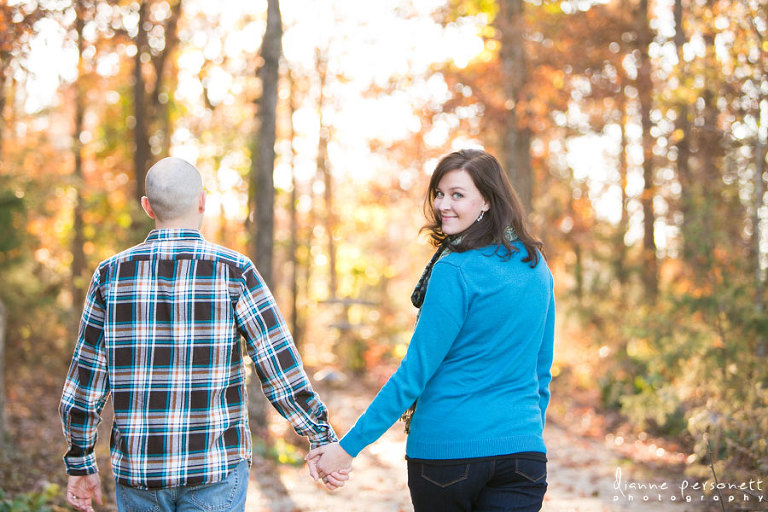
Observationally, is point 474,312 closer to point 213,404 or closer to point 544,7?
point 213,404

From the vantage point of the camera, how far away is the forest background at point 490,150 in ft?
26.2

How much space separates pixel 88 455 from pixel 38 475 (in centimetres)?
416

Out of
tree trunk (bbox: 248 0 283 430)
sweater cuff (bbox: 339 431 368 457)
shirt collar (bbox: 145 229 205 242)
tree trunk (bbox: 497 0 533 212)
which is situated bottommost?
sweater cuff (bbox: 339 431 368 457)

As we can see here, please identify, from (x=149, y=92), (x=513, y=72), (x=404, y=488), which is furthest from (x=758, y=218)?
(x=149, y=92)

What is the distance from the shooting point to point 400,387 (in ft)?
9.04

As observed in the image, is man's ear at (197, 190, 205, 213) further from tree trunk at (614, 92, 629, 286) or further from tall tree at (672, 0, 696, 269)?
tree trunk at (614, 92, 629, 286)

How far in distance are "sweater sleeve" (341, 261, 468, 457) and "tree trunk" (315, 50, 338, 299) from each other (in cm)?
1955

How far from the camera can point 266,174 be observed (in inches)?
420

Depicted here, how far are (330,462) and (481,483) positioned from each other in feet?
2.01

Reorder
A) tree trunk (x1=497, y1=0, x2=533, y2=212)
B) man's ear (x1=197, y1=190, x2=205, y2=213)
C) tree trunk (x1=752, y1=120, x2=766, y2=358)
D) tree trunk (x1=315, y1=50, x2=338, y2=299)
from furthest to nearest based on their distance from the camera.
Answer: tree trunk (x1=315, y1=50, x2=338, y2=299), tree trunk (x1=497, y1=0, x2=533, y2=212), tree trunk (x1=752, y1=120, x2=766, y2=358), man's ear (x1=197, y1=190, x2=205, y2=213)

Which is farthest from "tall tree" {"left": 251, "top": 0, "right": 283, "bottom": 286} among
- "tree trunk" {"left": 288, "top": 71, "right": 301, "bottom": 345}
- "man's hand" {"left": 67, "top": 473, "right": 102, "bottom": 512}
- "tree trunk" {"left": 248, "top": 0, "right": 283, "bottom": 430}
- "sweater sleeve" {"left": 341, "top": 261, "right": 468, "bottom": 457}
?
"tree trunk" {"left": 288, "top": 71, "right": 301, "bottom": 345}

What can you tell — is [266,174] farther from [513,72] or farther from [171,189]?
[171,189]

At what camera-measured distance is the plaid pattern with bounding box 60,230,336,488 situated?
269 cm

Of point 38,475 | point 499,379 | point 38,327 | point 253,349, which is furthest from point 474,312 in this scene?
point 38,327
